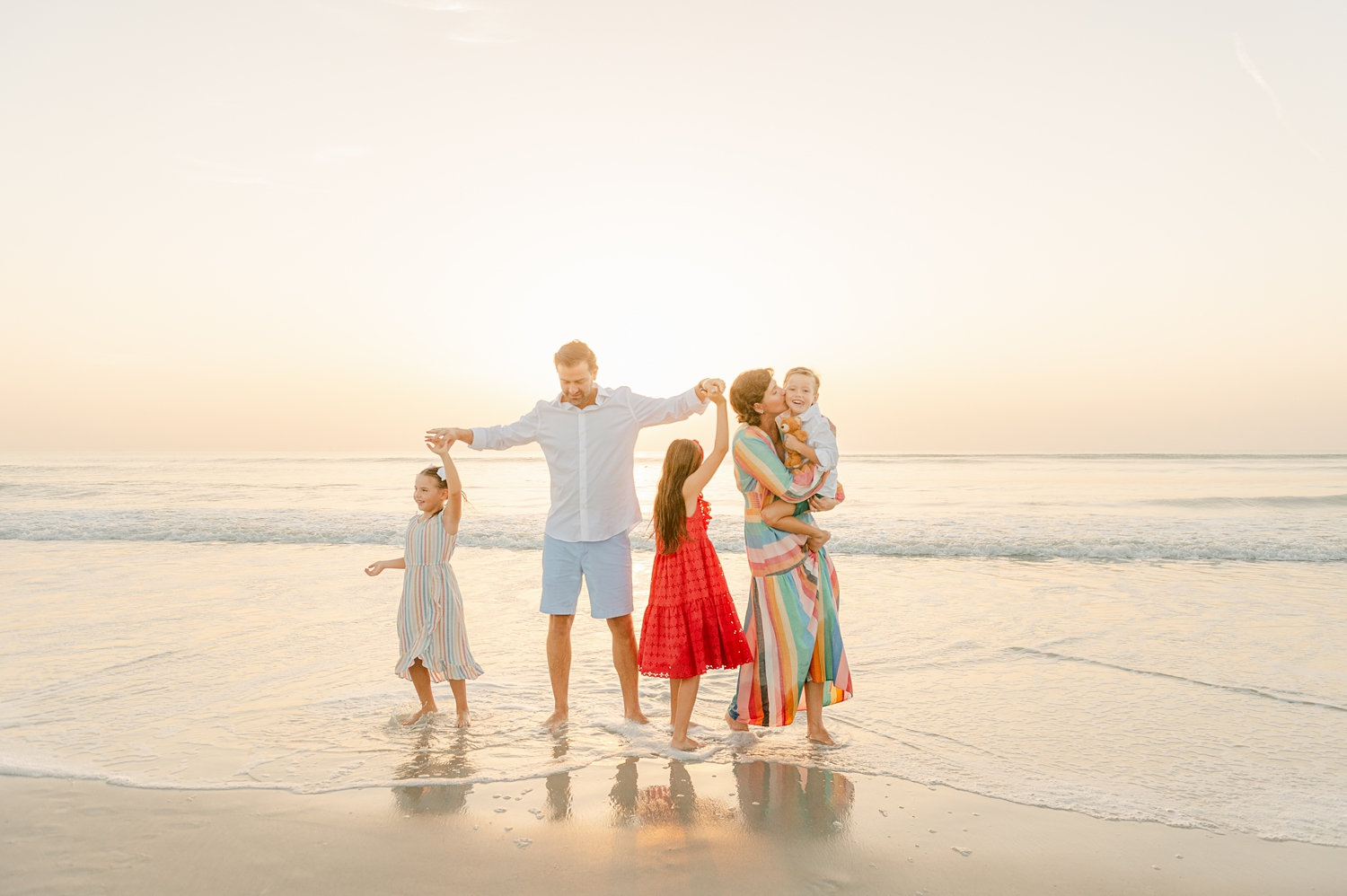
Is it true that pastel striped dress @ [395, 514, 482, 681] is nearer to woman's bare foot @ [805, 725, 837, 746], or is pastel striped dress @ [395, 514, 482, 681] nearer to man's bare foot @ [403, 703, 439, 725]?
man's bare foot @ [403, 703, 439, 725]

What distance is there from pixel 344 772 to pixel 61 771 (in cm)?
132

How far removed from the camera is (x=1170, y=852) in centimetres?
310

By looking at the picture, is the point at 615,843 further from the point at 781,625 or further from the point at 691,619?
the point at 781,625

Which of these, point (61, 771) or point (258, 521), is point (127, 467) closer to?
point (258, 521)

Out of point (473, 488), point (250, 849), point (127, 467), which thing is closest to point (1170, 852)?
point (250, 849)

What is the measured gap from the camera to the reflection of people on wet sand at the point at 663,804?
3357mm

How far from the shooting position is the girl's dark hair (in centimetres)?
421

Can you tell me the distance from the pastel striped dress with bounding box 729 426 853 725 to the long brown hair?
0.24 metres

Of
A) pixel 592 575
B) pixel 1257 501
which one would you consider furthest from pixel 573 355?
pixel 1257 501

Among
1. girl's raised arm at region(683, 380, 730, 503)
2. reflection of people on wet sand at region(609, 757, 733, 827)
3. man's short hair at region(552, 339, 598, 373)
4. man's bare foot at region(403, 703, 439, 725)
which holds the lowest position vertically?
man's bare foot at region(403, 703, 439, 725)

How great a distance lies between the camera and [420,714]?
4.73 m

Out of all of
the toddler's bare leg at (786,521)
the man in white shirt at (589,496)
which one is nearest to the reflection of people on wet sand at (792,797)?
the man in white shirt at (589,496)

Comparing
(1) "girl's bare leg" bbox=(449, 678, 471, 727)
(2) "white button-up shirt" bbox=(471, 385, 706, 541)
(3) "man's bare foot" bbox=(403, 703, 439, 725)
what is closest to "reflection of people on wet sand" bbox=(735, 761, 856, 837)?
(2) "white button-up shirt" bbox=(471, 385, 706, 541)

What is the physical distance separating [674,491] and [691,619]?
Answer: 2.22 ft
